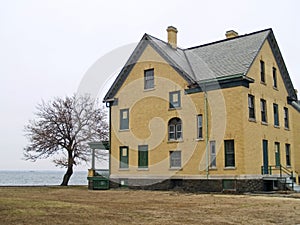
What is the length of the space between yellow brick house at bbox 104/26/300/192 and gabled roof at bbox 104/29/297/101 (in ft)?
0.25

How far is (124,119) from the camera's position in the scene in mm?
32500

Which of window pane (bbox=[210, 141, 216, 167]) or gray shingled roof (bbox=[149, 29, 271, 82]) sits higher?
gray shingled roof (bbox=[149, 29, 271, 82])

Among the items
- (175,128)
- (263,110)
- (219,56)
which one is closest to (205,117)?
(175,128)

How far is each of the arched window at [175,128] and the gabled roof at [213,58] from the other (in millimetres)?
2849

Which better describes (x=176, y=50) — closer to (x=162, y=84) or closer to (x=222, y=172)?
(x=162, y=84)

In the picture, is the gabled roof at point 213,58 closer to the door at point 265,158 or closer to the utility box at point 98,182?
the door at point 265,158

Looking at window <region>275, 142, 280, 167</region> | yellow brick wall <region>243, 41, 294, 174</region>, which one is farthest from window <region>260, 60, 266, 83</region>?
window <region>275, 142, 280, 167</region>

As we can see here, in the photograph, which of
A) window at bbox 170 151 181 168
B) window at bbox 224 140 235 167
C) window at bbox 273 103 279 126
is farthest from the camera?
window at bbox 273 103 279 126

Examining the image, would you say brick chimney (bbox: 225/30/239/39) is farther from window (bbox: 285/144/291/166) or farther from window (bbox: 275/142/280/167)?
window (bbox: 285/144/291/166)

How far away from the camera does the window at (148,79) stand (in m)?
31.2

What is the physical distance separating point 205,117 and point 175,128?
2681 mm

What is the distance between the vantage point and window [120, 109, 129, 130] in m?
32.3

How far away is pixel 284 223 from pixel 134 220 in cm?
435

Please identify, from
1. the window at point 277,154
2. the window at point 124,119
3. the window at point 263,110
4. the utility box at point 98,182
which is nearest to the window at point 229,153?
the window at point 263,110
